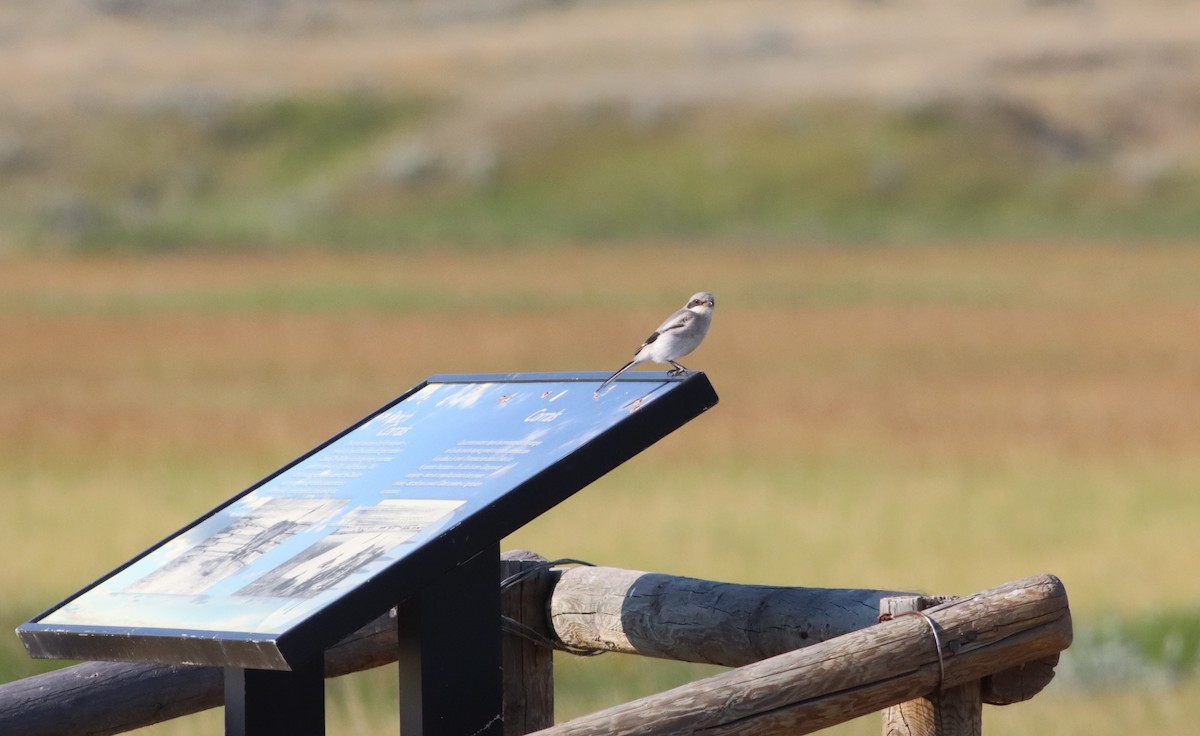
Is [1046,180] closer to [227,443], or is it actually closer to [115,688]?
[227,443]

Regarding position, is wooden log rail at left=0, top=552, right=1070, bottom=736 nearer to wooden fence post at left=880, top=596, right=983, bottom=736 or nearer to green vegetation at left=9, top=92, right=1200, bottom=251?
wooden fence post at left=880, top=596, right=983, bottom=736

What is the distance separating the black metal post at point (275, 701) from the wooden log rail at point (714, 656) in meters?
0.66

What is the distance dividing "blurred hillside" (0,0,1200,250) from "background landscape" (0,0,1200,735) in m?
0.30

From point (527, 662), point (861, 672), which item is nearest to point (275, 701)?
point (861, 672)

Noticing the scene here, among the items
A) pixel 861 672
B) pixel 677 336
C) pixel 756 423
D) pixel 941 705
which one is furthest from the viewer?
pixel 756 423

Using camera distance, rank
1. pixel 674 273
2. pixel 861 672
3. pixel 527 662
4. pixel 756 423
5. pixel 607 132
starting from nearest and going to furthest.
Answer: pixel 861 672 < pixel 527 662 < pixel 756 423 < pixel 674 273 < pixel 607 132

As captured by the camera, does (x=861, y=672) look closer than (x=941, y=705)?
Yes

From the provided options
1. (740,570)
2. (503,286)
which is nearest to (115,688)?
(740,570)

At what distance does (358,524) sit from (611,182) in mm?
75149

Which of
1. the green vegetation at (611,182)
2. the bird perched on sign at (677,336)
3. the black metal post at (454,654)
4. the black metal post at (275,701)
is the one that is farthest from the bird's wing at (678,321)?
the green vegetation at (611,182)

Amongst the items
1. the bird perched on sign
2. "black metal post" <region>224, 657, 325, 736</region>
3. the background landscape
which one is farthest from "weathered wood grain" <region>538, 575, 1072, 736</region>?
the background landscape

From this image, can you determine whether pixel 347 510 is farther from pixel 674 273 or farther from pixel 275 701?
pixel 674 273

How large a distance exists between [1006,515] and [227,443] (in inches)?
354

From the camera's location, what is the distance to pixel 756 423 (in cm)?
2186
